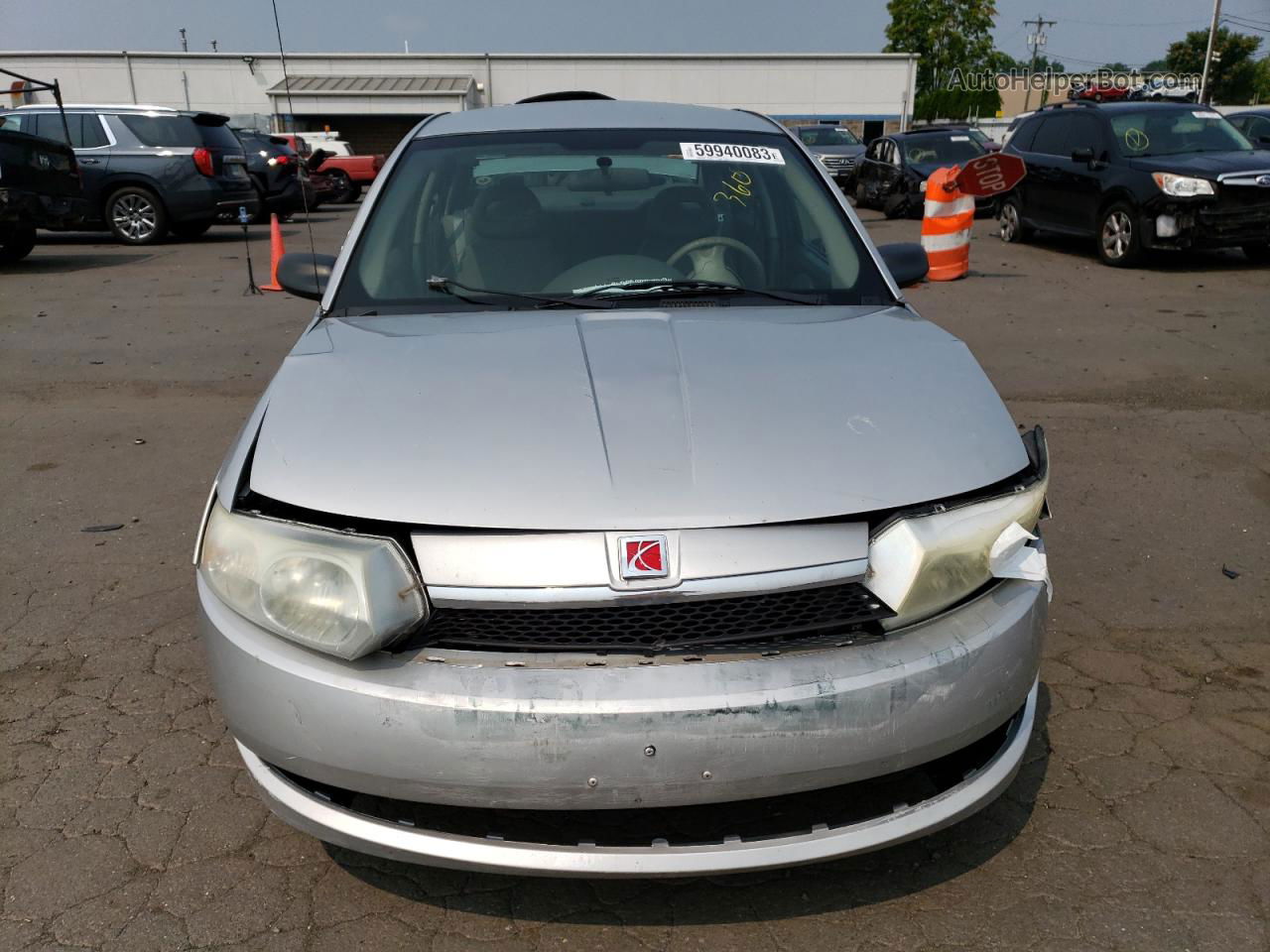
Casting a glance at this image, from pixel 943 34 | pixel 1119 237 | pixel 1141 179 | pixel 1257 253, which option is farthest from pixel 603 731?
pixel 943 34

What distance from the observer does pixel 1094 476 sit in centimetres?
513

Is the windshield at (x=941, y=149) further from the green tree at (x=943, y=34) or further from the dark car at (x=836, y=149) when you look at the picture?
the green tree at (x=943, y=34)

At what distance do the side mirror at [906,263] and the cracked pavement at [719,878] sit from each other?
1.25m

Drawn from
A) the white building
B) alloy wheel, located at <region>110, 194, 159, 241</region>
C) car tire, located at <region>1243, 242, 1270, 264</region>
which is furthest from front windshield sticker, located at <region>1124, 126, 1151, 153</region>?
the white building

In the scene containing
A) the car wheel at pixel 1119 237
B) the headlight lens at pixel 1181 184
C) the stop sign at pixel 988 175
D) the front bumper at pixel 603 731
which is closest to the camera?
the front bumper at pixel 603 731

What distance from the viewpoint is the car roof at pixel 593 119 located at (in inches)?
143

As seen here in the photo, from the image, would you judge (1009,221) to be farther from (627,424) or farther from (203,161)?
(627,424)

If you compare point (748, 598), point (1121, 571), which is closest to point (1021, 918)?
point (748, 598)

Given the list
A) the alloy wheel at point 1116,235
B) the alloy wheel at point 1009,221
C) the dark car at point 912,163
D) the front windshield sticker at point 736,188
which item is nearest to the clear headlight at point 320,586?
the front windshield sticker at point 736,188

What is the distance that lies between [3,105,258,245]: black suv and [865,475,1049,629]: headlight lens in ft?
48.5

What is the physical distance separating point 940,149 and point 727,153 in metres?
15.8

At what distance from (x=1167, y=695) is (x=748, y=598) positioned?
184 centimetres

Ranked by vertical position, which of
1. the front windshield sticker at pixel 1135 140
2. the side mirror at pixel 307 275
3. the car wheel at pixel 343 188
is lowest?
the car wheel at pixel 343 188

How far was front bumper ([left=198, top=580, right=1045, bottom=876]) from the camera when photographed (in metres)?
1.85
